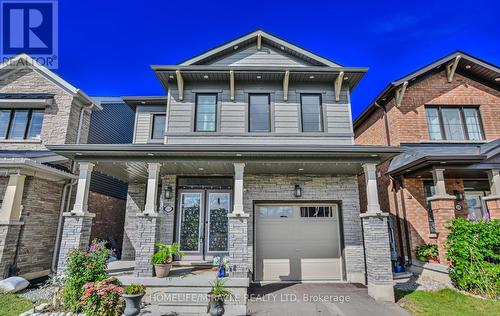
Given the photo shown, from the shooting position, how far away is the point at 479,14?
12273 mm

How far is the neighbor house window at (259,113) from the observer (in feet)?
30.0

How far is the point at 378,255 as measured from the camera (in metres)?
6.44

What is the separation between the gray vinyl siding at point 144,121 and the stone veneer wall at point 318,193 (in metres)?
4.21

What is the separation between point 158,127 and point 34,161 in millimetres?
3955

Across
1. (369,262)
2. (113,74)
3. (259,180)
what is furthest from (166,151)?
(113,74)

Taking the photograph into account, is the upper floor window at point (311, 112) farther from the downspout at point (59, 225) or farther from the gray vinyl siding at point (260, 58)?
the downspout at point (59, 225)

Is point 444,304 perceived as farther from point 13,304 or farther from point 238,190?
point 13,304

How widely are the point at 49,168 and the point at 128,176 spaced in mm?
2237

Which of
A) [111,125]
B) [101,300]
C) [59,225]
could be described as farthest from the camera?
[111,125]

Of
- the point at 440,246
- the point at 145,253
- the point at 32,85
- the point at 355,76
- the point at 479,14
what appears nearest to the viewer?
the point at 145,253

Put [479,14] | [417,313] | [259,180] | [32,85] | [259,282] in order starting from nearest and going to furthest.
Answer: [417,313] < [259,282] < [259,180] < [32,85] < [479,14]

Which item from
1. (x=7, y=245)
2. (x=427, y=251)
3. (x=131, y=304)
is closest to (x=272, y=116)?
(x=427, y=251)

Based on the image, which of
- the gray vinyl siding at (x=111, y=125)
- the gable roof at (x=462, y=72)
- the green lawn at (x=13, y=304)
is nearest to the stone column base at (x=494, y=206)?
the gable roof at (x=462, y=72)

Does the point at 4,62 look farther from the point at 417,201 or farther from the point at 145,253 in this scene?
the point at 417,201
